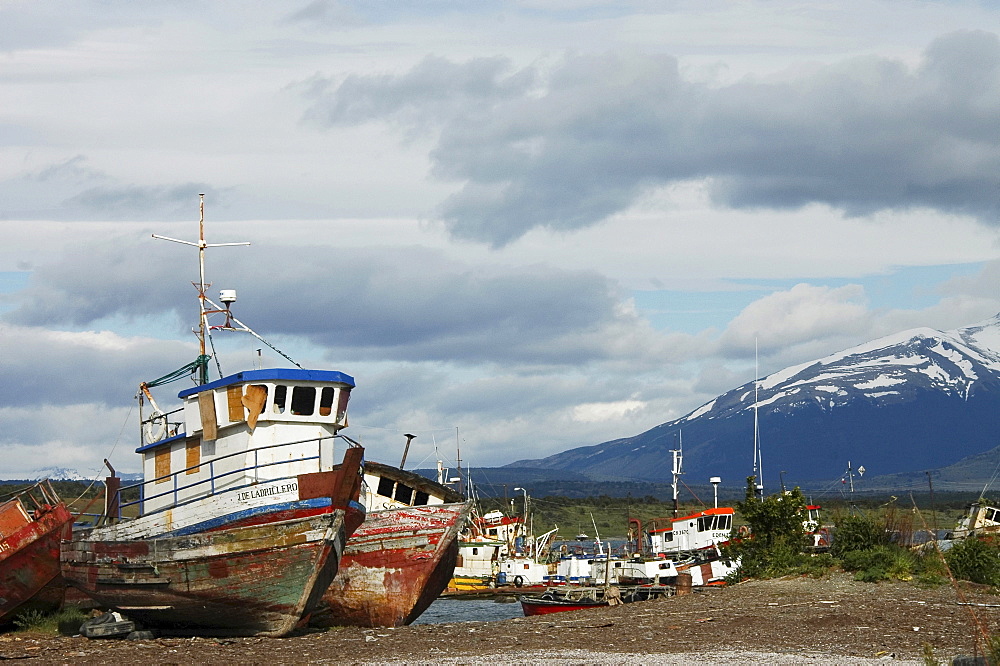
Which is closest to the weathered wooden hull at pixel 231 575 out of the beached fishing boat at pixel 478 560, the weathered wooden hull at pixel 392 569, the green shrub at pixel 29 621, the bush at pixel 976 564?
the green shrub at pixel 29 621

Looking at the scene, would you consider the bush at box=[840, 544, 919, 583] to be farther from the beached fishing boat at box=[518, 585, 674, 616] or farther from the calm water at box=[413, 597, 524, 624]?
the calm water at box=[413, 597, 524, 624]

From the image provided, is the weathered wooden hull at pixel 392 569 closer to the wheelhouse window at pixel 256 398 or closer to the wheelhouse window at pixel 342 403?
the wheelhouse window at pixel 342 403

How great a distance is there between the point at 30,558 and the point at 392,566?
901cm

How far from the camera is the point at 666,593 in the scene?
36969 millimetres

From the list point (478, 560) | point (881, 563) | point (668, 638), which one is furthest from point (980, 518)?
point (668, 638)

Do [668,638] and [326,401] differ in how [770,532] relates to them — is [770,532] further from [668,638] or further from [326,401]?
[326,401]

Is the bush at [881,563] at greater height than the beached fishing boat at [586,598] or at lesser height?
greater

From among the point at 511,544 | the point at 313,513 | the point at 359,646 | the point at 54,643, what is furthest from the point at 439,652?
the point at 511,544

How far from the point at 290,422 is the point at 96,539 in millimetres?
5303

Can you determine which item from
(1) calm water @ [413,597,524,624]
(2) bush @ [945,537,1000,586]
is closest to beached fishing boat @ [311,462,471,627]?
(1) calm water @ [413,597,524,624]

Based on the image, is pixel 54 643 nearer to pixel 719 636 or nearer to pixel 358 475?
pixel 358 475

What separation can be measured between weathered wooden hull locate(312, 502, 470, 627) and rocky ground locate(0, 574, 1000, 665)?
94.1 inches

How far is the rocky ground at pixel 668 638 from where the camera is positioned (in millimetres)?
22328

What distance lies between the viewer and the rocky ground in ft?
73.3
